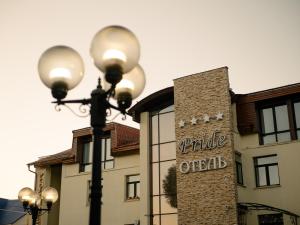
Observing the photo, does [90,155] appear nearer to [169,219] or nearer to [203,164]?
[169,219]

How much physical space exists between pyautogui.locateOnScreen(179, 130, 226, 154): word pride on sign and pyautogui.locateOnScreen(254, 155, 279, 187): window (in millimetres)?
2276

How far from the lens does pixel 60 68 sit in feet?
16.1

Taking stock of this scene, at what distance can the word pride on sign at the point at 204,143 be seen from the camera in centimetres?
2044

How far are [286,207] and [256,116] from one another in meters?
4.70

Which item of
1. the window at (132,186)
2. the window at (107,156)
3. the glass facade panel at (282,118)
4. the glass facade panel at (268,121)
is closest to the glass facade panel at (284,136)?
the glass facade panel at (282,118)

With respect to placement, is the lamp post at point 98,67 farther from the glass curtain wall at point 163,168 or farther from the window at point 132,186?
the window at point 132,186

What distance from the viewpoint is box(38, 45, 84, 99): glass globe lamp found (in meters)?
4.89

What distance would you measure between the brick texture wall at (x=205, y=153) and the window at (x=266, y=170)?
1.94 m

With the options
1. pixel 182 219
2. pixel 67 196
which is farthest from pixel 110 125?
pixel 182 219

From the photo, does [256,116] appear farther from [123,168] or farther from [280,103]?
[123,168]

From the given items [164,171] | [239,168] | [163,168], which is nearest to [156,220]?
[164,171]

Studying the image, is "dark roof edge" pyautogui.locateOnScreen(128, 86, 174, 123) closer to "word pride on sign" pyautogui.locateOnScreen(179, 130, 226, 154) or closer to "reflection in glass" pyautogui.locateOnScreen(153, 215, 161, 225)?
"word pride on sign" pyautogui.locateOnScreen(179, 130, 226, 154)

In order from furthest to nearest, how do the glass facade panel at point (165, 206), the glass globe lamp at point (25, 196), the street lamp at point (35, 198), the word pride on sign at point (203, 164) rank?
the glass facade panel at point (165, 206)
the word pride on sign at point (203, 164)
the glass globe lamp at point (25, 196)
the street lamp at point (35, 198)

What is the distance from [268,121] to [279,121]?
0.57 meters
